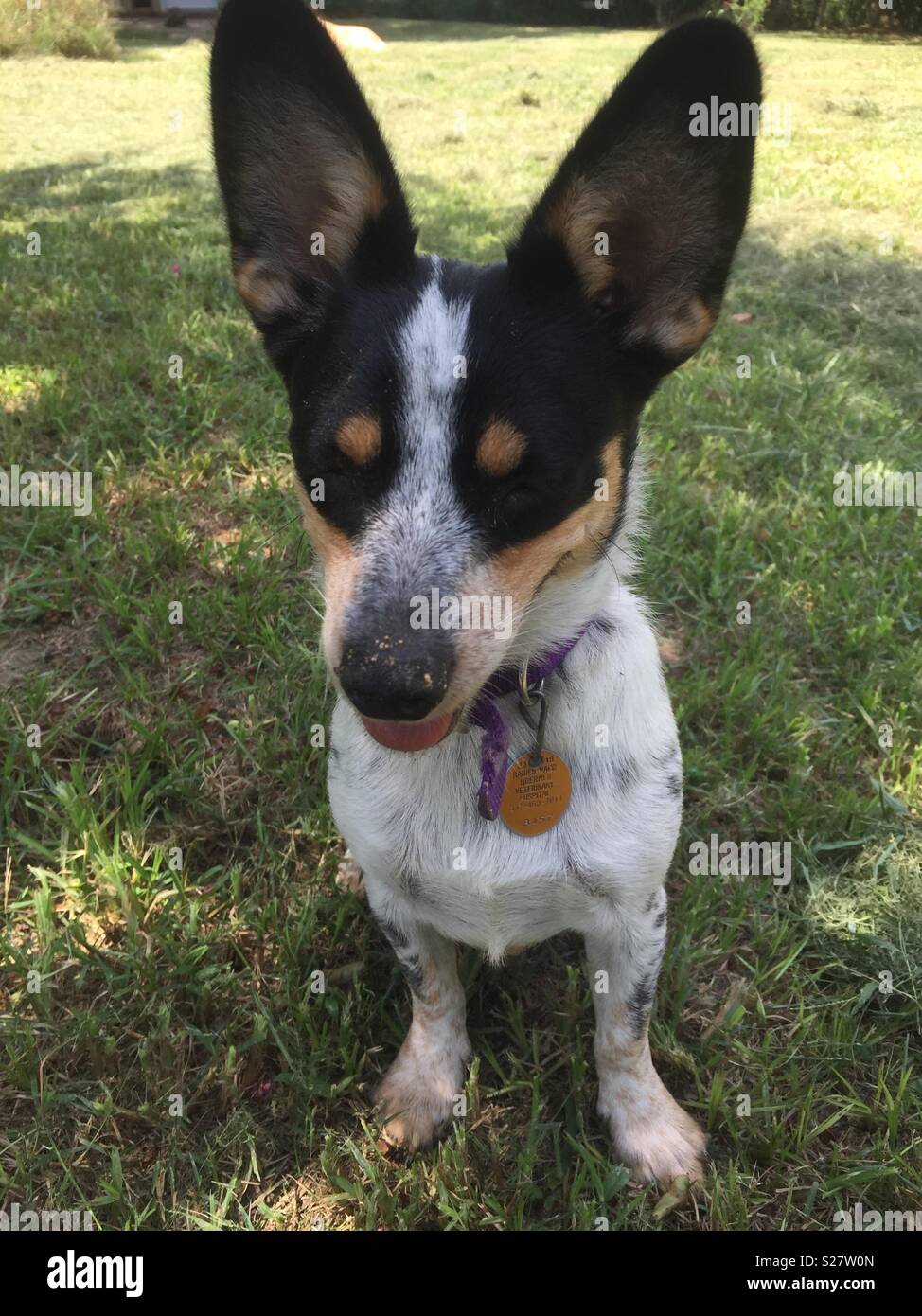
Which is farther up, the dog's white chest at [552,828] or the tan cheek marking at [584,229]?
the tan cheek marking at [584,229]

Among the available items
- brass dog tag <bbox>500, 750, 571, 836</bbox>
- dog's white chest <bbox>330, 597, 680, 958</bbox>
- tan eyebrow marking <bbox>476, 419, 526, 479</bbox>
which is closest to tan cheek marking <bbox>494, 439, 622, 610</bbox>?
tan eyebrow marking <bbox>476, 419, 526, 479</bbox>

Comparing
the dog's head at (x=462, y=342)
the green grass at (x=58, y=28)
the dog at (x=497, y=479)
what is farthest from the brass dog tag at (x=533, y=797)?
the green grass at (x=58, y=28)

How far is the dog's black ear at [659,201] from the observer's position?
1.60 m

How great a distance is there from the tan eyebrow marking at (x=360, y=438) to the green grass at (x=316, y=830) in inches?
34.2

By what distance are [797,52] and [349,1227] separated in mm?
11294

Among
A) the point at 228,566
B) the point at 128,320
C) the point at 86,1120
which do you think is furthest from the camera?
the point at 128,320

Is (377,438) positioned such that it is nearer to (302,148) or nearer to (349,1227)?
(302,148)

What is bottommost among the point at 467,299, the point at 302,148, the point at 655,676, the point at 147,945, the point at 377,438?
the point at 147,945

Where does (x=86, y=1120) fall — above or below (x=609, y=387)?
below

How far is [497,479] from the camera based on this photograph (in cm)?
171

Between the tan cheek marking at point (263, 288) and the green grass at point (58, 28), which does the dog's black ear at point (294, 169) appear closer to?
the tan cheek marking at point (263, 288)

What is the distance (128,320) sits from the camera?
562cm

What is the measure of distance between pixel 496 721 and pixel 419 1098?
3.41 feet

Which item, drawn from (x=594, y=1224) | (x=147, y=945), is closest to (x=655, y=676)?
(x=594, y=1224)
